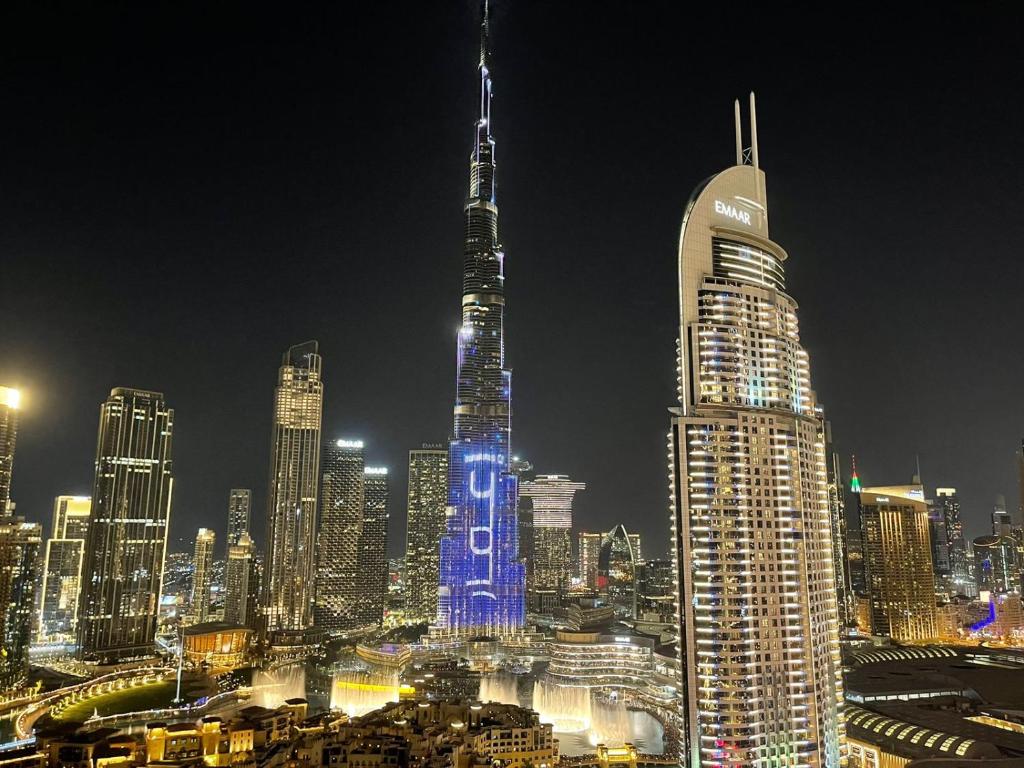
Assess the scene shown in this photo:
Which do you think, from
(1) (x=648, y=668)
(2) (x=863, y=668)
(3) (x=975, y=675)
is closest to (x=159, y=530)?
(1) (x=648, y=668)

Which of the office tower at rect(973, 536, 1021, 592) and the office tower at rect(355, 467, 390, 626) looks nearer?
the office tower at rect(355, 467, 390, 626)

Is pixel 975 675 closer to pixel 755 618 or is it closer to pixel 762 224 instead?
pixel 755 618

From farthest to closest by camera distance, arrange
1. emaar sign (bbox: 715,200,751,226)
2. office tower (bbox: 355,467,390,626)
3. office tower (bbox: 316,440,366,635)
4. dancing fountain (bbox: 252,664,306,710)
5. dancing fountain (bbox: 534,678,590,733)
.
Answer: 1. office tower (bbox: 355,467,390,626)
2. office tower (bbox: 316,440,366,635)
3. dancing fountain (bbox: 252,664,306,710)
4. dancing fountain (bbox: 534,678,590,733)
5. emaar sign (bbox: 715,200,751,226)

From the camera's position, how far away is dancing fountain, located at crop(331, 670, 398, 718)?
73.9 m

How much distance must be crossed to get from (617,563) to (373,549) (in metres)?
72.0

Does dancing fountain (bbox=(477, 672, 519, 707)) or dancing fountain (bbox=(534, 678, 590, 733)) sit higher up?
dancing fountain (bbox=(534, 678, 590, 733))

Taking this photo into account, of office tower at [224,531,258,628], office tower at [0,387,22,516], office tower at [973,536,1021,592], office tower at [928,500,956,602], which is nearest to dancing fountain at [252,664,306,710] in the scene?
office tower at [224,531,258,628]

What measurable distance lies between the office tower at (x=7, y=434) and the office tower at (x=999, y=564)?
175m

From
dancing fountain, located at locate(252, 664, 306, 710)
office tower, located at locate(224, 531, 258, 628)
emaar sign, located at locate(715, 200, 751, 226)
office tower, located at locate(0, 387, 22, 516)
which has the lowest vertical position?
dancing fountain, located at locate(252, 664, 306, 710)

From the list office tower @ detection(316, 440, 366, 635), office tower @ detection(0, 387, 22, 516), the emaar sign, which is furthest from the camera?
office tower @ detection(316, 440, 366, 635)

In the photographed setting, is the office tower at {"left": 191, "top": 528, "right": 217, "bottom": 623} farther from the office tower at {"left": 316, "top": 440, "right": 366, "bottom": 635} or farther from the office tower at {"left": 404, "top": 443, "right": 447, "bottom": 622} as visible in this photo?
the office tower at {"left": 404, "top": 443, "right": 447, "bottom": 622}

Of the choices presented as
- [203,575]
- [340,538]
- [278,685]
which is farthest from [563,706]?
[203,575]

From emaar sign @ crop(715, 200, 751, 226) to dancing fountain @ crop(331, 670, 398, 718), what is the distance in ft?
182

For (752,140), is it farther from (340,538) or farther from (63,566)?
(63,566)
